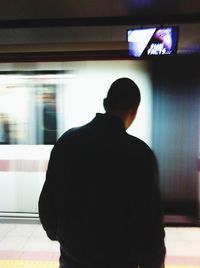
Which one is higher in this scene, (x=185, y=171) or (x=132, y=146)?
(x=132, y=146)

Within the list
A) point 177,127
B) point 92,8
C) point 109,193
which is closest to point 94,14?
point 92,8

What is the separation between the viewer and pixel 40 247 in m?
4.42

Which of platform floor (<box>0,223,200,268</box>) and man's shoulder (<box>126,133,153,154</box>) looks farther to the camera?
platform floor (<box>0,223,200,268</box>)

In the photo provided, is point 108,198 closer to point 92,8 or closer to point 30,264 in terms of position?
point 30,264

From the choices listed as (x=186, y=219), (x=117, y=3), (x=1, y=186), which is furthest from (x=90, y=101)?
(x=186, y=219)

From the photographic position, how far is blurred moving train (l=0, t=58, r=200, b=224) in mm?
4855

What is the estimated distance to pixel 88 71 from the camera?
4855 millimetres

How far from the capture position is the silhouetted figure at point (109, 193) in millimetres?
1347

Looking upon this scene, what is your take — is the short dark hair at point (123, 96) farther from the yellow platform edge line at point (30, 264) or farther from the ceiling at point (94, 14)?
the yellow platform edge line at point (30, 264)

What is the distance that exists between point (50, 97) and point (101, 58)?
2.90 feet

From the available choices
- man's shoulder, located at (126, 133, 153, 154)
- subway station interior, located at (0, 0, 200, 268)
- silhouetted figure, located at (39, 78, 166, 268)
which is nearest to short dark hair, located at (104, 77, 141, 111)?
silhouetted figure, located at (39, 78, 166, 268)

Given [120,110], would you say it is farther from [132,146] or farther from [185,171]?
[185,171]

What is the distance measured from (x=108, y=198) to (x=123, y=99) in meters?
0.41

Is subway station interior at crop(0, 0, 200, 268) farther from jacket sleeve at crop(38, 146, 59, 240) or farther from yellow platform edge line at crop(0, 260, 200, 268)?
jacket sleeve at crop(38, 146, 59, 240)
